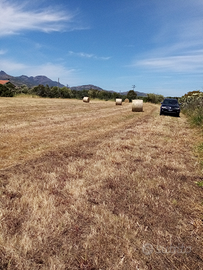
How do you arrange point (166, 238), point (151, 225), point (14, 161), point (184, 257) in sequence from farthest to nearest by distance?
point (14, 161)
point (151, 225)
point (166, 238)
point (184, 257)

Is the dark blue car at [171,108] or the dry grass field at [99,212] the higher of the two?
the dark blue car at [171,108]

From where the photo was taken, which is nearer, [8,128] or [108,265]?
[108,265]

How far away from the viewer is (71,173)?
415 centimetres

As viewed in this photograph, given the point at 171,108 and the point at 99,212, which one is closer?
the point at 99,212

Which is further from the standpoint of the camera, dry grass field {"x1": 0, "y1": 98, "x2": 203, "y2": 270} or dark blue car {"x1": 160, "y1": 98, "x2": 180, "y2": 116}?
dark blue car {"x1": 160, "y1": 98, "x2": 180, "y2": 116}

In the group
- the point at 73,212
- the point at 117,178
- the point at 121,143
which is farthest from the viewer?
the point at 121,143

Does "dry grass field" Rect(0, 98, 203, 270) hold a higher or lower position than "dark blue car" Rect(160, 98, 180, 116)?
lower

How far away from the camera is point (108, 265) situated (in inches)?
75.9

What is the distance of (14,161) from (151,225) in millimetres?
3788

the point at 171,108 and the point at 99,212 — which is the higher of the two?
the point at 171,108

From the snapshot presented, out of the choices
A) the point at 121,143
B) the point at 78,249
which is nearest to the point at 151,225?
the point at 78,249

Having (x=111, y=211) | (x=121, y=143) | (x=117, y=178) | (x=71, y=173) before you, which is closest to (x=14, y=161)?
(x=71, y=173)

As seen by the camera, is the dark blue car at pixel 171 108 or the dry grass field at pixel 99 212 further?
the dark blue car at pixel 171 108

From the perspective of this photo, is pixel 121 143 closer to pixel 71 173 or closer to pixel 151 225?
pixel 71 173
